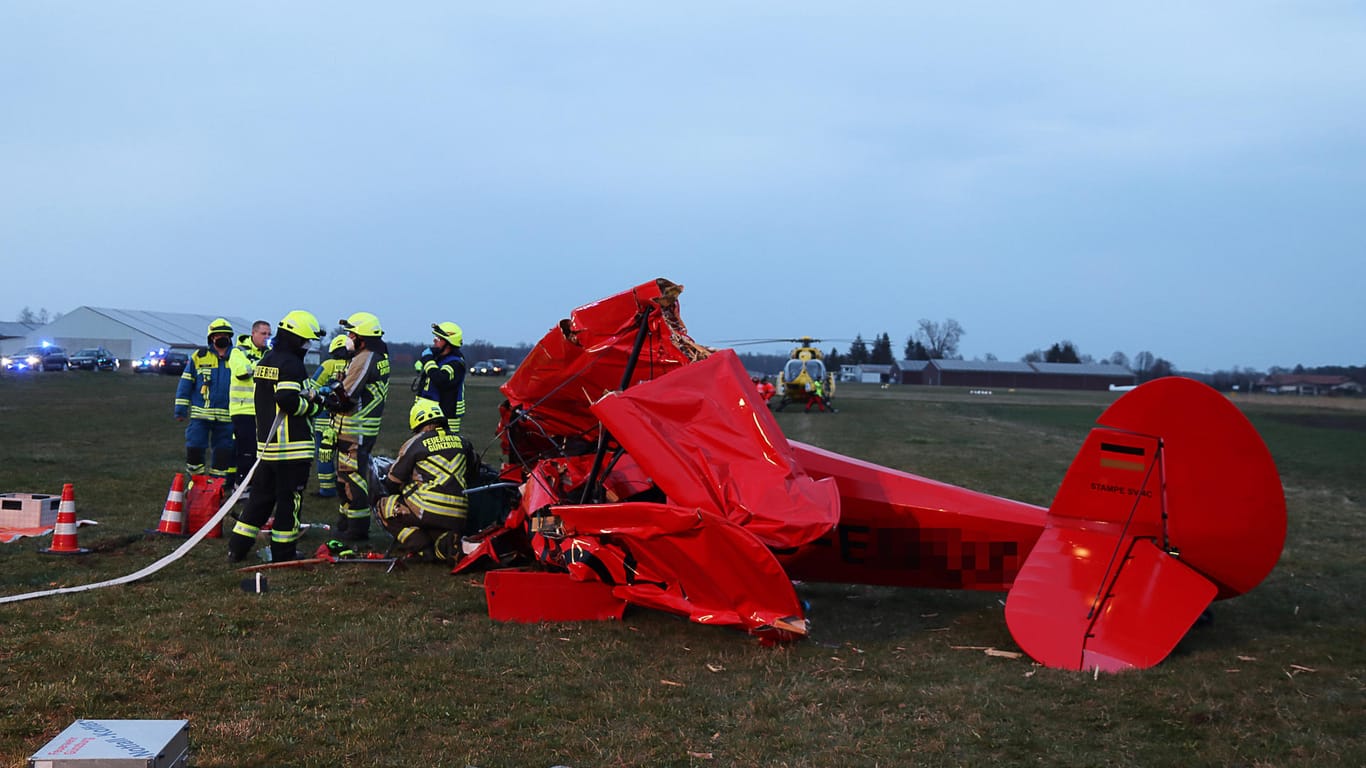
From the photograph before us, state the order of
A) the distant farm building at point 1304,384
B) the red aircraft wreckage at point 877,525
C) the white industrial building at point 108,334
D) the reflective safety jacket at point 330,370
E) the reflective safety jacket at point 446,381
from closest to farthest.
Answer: the red aircraft wreckage at point 877,525 < the reflective safety jacket at point 330,370 < the reflective safety jacket at point 446,381 < the white industrial building at point 108,334 < the distant farm building at point 1304,384

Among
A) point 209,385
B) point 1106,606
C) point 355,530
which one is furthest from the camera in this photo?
point 209,385

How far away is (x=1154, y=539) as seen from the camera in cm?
553

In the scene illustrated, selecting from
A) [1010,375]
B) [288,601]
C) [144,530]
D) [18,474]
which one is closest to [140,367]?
[18,474]

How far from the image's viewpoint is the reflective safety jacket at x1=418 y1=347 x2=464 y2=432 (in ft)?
34.2

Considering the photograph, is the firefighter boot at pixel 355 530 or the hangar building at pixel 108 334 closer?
the firefighter boot at pixel 355 530

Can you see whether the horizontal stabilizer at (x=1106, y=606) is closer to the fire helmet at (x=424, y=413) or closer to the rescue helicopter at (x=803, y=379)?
the fire helmet at (x=424, y=413)

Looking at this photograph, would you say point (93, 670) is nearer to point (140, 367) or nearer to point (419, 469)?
point (419, 469)

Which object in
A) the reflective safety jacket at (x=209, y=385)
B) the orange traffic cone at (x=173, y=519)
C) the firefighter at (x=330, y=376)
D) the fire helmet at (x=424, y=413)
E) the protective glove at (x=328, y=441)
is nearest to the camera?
the fire helmet at (x=424, y=413)

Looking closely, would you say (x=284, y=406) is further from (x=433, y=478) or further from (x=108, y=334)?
(x=108, y=334)

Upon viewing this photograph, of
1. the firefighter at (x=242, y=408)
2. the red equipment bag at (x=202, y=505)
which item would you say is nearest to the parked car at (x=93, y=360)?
the firefighter at (x=242, y=408)

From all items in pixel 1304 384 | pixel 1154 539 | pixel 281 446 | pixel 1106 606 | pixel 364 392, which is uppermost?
pixel 1304 384

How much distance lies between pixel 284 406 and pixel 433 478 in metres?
1.33

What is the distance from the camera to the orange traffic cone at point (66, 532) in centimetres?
789

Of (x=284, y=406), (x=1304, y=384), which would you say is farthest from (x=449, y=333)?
(x=1304, y=384)
